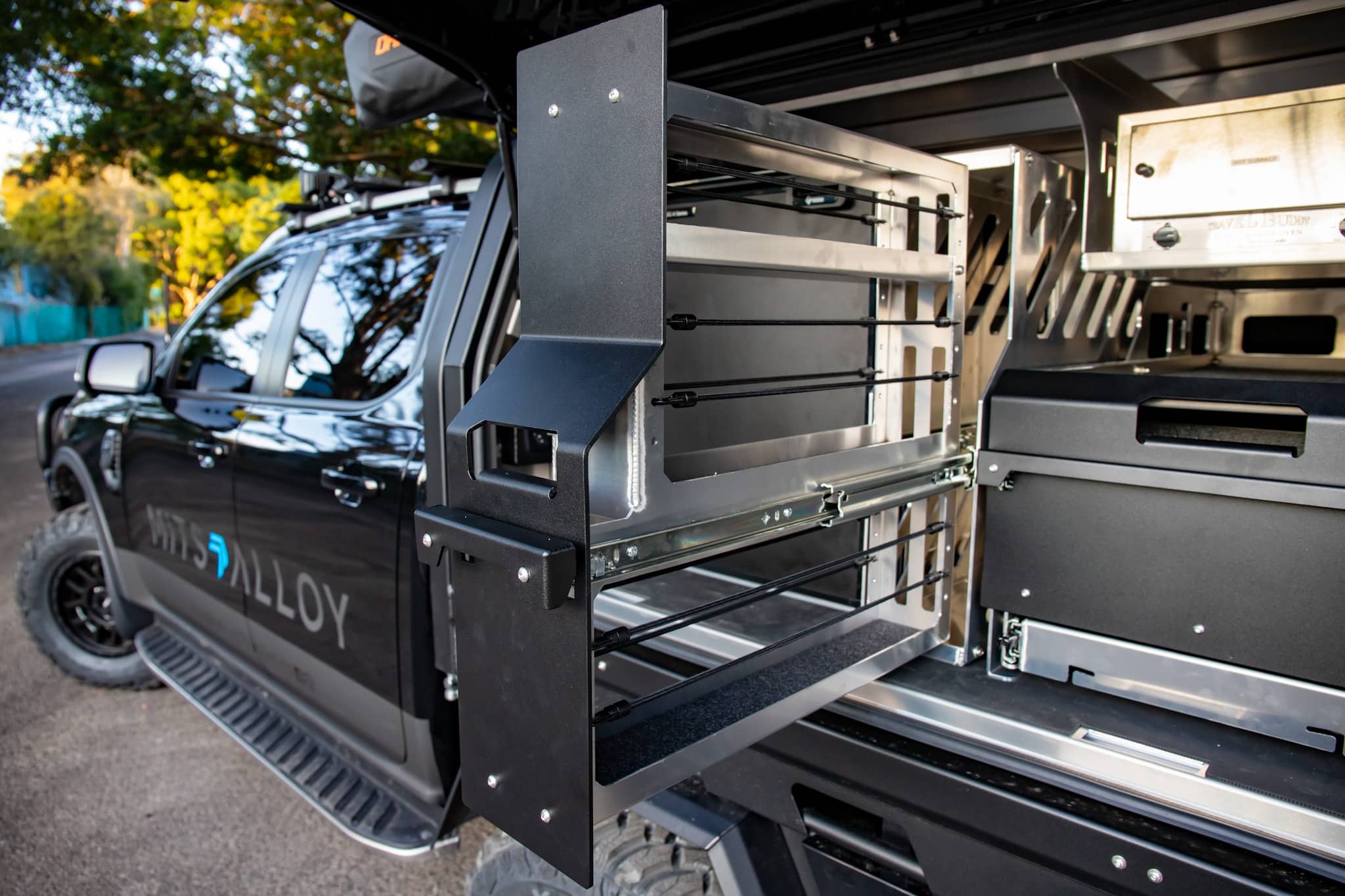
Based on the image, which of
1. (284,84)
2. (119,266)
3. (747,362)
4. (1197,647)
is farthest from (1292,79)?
(119,266)

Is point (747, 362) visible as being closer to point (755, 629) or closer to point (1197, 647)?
point (755, 629)

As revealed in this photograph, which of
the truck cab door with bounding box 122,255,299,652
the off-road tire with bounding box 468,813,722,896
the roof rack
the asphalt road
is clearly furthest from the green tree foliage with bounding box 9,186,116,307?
the off-road tire with bounding box 468,813,722,896

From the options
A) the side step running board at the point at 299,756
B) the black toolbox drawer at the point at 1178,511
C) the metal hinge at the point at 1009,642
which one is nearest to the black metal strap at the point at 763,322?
the black toolbox drawer at the point at 1178,511

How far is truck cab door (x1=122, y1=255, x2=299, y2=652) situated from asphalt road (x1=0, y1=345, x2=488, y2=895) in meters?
0.54

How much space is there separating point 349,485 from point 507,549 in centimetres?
140

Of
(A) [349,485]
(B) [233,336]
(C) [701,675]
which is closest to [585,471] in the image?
(C) [701,675]

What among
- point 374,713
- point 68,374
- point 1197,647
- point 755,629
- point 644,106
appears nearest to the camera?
point 644,106

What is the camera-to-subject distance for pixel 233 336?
313 cm

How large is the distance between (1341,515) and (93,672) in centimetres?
434

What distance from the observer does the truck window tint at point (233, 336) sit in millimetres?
2971

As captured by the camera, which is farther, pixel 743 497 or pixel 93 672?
pixel 93 672

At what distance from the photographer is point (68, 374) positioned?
66.1ft

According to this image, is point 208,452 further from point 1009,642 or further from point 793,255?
point 1009,642

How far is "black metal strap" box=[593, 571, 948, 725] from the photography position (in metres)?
1.16
